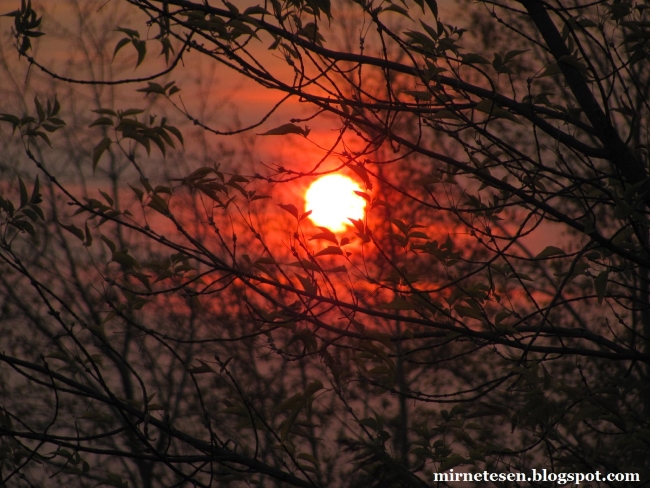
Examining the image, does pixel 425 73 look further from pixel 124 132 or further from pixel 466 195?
pixel 124 132

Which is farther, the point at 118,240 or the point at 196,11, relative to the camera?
the point at 118,240

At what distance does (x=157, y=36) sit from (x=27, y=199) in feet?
3.02

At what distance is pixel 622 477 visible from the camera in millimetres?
3990

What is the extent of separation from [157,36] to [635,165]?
2.47 m

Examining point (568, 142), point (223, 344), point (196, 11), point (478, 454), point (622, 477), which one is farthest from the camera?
point (223, 344)

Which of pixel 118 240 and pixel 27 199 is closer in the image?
pixel 27 199

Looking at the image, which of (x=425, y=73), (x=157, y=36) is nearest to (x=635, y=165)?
(x=425, y=73)

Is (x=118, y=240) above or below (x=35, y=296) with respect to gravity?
above

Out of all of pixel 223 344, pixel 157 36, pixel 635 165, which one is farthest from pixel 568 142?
pixel 223 344

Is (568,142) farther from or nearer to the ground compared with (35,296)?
nearer to the ground

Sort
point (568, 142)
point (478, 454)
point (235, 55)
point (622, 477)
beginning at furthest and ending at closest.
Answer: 1. point (622, 477)
2. point (478, 454)
3. point (568, 142)
4. point (235, 55)

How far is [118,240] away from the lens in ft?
42.6

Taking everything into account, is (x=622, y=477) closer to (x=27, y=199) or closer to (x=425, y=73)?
(x=425, y=73)

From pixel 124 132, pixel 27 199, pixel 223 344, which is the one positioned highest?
pixel 223 344
